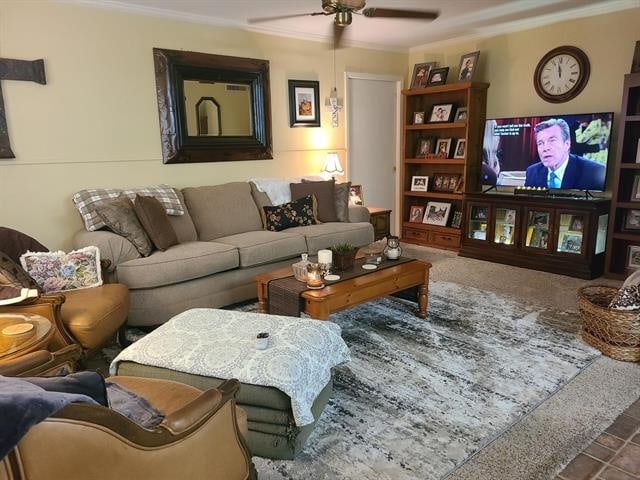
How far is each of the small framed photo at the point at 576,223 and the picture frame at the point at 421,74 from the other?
7.85ft

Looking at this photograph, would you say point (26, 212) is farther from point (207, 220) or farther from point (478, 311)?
point (478, 311)

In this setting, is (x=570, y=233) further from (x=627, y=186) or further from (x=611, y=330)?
(x=611, y=330)

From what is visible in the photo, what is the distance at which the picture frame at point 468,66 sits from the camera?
16.4 ft

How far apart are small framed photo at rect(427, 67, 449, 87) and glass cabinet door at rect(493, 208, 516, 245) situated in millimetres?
1733

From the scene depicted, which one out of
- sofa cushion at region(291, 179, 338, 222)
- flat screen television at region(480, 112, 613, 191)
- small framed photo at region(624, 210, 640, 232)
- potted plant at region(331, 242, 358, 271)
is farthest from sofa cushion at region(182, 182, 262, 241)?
small framed photo at region(624, 210, 640, 232)

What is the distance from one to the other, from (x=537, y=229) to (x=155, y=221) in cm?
360

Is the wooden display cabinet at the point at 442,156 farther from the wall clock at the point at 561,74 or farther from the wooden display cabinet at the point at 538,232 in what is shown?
the wall clock at the point at 561,74

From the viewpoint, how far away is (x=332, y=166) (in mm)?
5195

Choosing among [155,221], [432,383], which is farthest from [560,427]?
[155,221]

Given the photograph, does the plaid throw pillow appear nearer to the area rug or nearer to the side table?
the area rug

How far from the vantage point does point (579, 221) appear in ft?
13.8

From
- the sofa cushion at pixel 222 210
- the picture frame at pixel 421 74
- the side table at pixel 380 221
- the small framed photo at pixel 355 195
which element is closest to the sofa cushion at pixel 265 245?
the sofa cushion at pixel 222 210

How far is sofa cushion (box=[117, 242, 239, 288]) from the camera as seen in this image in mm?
3105

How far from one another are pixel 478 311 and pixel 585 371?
967 mm
